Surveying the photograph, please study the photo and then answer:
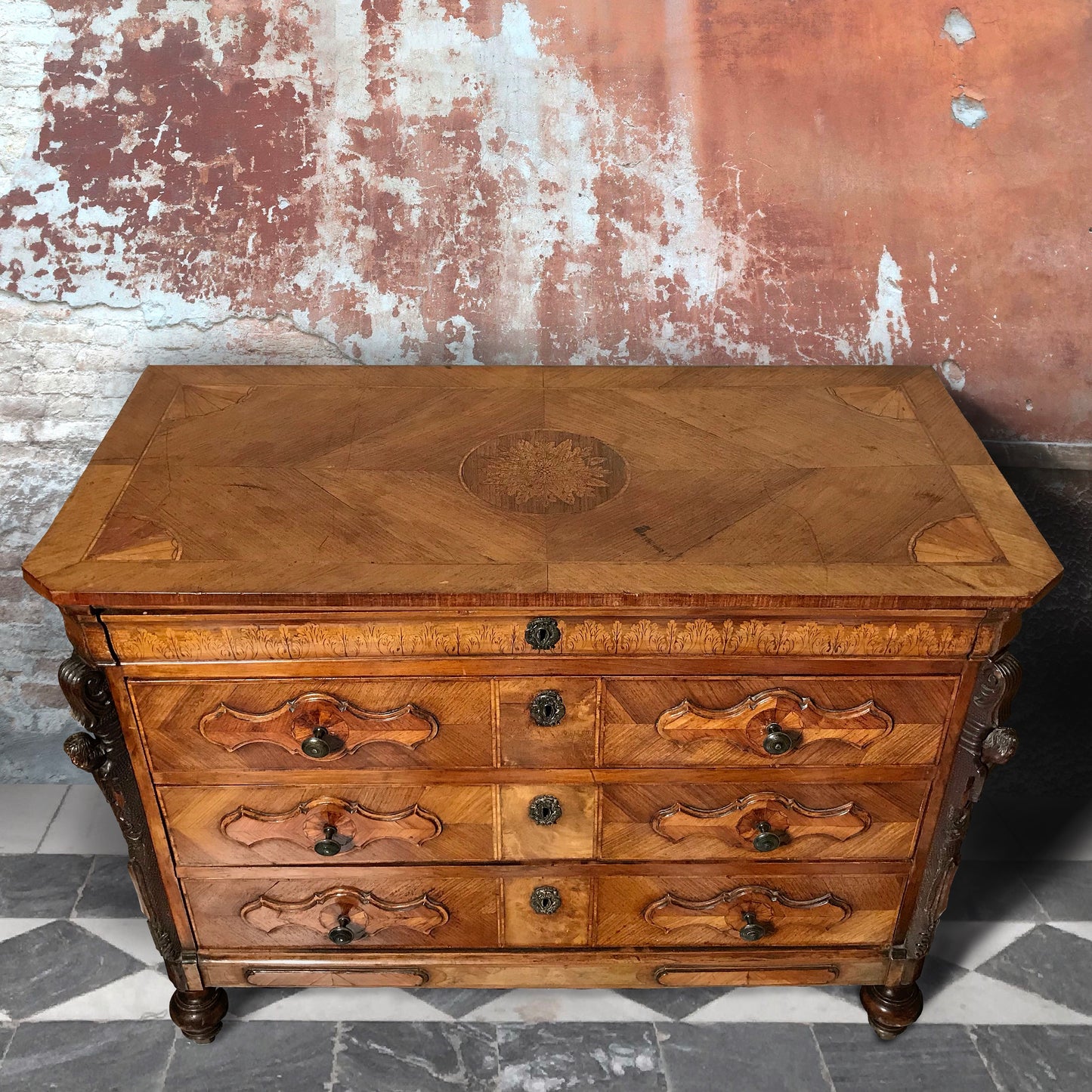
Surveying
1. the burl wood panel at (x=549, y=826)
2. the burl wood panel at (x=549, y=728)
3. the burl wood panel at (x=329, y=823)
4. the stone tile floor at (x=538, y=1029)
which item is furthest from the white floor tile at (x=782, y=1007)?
the burl wood panel at (x=549, y=728)

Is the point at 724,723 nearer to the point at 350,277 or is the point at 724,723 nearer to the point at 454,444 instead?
the point at 454,444

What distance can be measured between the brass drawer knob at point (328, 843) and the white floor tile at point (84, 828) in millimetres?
980

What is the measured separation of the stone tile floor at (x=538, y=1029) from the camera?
2242 mm

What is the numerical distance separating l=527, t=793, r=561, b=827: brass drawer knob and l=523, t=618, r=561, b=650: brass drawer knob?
14.2 inches

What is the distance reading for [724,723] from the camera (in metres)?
1.88

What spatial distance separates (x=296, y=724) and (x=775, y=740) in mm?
819

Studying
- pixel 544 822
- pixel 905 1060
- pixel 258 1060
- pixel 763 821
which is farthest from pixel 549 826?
pixel 905 1060

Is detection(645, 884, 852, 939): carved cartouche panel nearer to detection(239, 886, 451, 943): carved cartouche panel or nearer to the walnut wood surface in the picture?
detection(239, 886, 451, 943): carved cartouche panel

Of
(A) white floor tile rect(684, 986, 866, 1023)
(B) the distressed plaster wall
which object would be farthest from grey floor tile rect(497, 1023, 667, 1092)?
(B) the distressed plaster wall

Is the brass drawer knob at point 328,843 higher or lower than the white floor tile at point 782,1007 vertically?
higher

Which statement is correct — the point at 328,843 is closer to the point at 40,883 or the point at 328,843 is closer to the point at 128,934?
the point at 128,934

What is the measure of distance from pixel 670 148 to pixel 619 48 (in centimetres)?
22

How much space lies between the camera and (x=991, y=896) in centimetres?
266

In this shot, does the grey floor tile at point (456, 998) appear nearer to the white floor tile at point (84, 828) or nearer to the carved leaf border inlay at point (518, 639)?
the white floor tile at point (84, 828)
